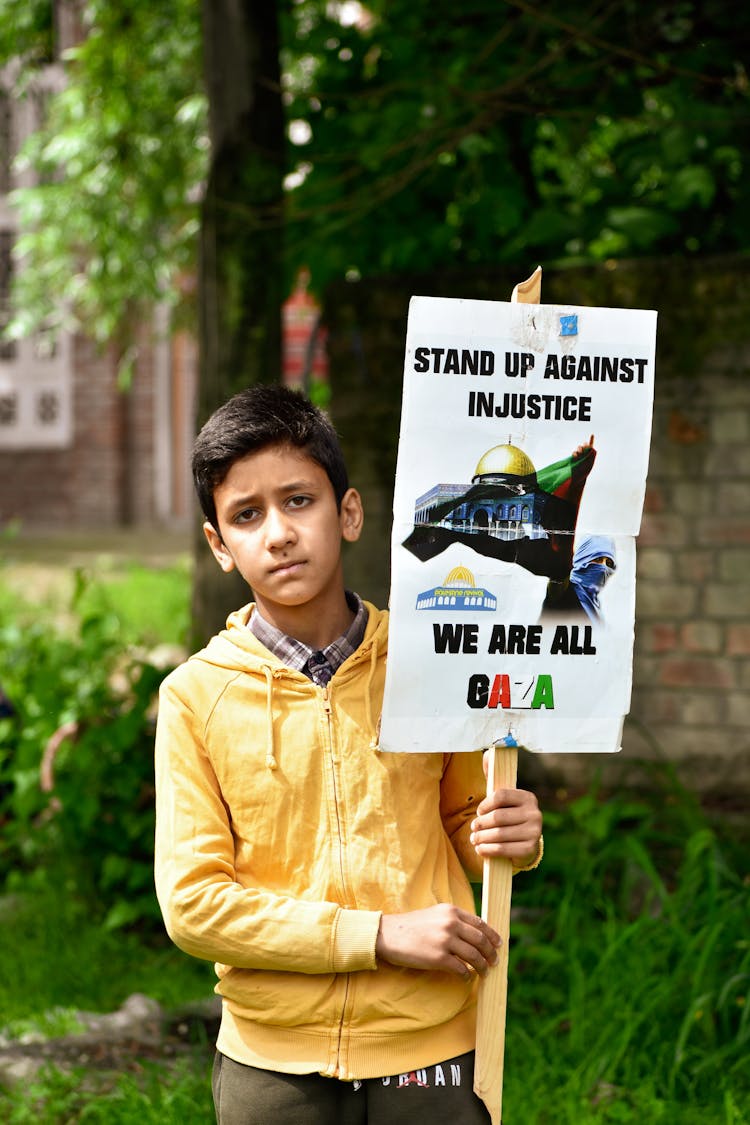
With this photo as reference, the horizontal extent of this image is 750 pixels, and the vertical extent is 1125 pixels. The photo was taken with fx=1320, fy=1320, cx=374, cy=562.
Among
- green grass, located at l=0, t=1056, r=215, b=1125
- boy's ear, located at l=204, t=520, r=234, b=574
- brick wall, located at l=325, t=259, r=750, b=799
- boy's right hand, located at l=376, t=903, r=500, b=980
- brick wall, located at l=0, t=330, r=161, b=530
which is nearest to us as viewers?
boy's right hand, located at l=376, t=903, r=500, b=980

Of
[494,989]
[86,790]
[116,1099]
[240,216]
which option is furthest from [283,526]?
[240,216]

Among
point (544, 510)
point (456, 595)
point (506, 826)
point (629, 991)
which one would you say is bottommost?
point (629, 991)

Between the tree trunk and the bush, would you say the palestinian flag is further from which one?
the tree trunk

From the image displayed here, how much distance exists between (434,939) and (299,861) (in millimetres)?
217

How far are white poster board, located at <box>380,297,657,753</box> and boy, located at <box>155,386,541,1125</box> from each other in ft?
0.39

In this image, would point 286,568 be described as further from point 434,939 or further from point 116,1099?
point 116,1099

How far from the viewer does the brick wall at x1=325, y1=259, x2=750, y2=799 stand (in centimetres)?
471

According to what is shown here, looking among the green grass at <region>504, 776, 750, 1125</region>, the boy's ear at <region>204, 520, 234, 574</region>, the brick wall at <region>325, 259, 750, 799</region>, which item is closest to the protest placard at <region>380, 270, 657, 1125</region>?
the boy's ear at <region>204, 520, 234, 574</region>

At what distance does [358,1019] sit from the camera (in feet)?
5.78

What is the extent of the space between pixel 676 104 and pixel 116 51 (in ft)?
12.3

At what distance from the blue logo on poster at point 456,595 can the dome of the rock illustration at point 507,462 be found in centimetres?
14

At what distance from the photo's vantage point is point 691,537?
477 cm

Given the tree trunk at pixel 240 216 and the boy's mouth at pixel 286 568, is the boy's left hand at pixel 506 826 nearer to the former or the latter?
the boy's mouth at pixel 286 568

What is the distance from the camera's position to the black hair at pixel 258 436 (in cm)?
185
